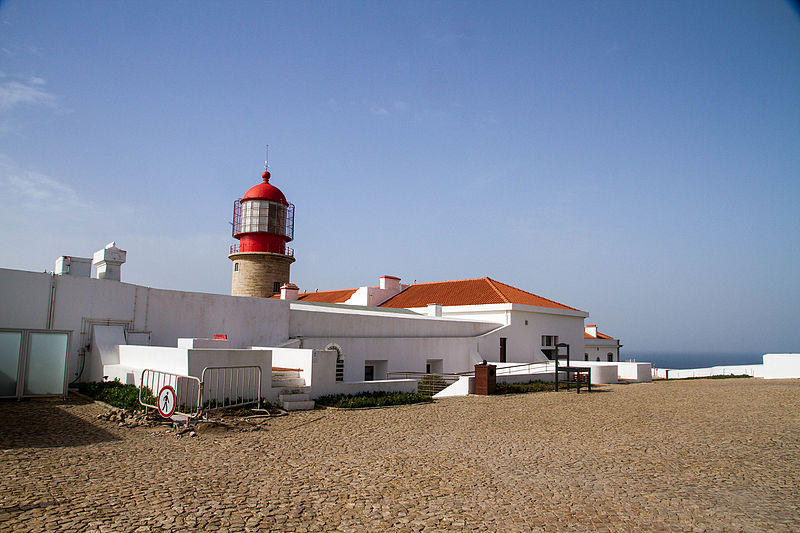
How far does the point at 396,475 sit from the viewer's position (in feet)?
23.1

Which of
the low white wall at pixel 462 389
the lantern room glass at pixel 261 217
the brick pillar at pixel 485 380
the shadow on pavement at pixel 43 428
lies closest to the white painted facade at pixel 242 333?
the shadow on pavement at pixel 43 428

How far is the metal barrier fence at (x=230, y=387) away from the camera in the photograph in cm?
1166

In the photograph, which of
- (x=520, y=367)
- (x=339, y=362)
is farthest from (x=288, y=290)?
(x=520, y=367)

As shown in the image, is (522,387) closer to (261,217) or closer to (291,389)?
(291,389)

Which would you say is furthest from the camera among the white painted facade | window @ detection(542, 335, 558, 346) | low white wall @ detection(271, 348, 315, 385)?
window @ detection(542, 335, 558, 346)

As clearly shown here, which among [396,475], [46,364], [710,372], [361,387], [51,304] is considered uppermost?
[51,304]

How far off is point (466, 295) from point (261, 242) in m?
12.9

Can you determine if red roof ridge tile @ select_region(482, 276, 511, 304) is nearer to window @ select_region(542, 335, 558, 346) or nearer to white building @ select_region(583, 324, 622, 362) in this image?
window @ select_region(542, 335, 558, 346)

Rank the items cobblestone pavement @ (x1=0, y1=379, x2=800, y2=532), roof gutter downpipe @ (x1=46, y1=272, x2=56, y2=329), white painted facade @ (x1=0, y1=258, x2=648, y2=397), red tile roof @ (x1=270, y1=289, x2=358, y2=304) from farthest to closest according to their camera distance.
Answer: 1. red tile roof @ (x1=270, y1=289, x2=358, y2=304)
2. roof gutter downpipe @ (x1=46, y1=272, x2=56, y2=329)
3. white painted facade @ (x1=0, y1=258, x2=648, y2=397)
4. cobblestone pavement @ (x1=0, y1=379, x2=800, y2=532)

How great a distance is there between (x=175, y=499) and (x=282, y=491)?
1136mm

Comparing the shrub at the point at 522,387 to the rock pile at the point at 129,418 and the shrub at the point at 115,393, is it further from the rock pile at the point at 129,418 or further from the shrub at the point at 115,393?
the rock pile at the point at 129,418

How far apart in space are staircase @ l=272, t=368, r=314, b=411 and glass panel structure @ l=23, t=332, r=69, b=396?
5.05m

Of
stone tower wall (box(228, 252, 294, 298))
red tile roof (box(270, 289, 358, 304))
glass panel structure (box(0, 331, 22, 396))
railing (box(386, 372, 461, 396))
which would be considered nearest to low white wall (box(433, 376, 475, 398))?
railing (box(386, 372, 461, 396))

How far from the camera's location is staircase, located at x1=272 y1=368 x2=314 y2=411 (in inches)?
501
